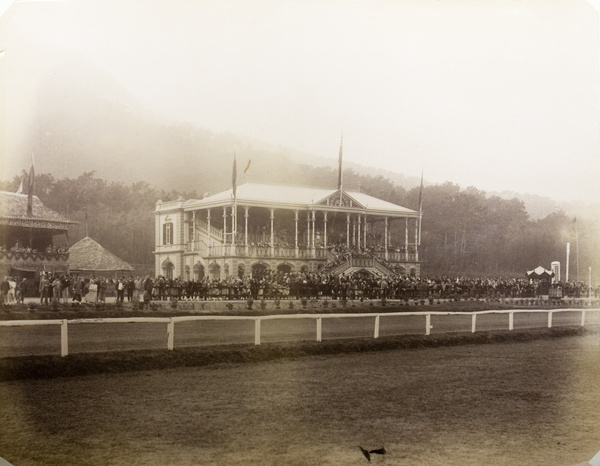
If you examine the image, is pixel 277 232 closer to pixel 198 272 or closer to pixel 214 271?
pixel 214 271

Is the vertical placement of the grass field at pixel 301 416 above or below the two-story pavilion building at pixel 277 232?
below

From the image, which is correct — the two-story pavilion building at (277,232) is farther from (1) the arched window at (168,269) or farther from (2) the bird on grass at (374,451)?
(2) the bird on grass at (374,451)

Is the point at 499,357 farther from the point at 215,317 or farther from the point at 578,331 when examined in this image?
the point at 215,317

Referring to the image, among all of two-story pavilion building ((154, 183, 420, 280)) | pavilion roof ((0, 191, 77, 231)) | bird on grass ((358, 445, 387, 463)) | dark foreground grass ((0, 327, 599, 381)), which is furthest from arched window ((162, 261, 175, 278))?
bird on grass ((358, 445, 387, 463))

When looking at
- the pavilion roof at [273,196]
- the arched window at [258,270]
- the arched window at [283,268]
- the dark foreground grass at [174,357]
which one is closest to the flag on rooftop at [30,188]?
the dark foreground grass at [174,357]

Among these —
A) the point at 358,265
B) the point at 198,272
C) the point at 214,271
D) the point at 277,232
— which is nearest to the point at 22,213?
the point at 198,272

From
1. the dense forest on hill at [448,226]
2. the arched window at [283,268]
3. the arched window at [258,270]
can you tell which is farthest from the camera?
the arched window at [283,268]

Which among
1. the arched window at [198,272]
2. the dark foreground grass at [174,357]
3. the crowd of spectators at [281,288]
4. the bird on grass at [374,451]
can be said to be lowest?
the bird on grass at [374,451]

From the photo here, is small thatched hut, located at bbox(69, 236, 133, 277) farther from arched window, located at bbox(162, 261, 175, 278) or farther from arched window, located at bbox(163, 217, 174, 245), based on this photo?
arched window, located at bbox(163, 217, 174, 245)
